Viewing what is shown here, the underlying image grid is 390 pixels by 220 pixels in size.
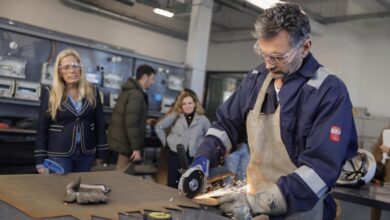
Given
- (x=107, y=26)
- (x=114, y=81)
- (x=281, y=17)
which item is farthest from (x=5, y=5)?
(x=281, y=17)

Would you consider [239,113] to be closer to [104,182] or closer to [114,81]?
[104,182]

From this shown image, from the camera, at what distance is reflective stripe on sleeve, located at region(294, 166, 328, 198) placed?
4.35 ft

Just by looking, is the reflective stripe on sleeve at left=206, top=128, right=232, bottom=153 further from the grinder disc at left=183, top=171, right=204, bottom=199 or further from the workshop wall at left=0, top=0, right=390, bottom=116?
the workshop wall at left=0, top=0, right=390, bottom=116

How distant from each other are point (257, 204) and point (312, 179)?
0.22 meters

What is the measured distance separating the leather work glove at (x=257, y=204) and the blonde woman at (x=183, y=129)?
2.74 metres

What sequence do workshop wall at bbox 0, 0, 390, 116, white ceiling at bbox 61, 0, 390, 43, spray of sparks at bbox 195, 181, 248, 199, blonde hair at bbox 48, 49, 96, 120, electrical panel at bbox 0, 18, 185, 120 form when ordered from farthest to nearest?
workshop wall at bbox 0, 0, 390, 116 → white ceiling at bbox 61, 0, 390, 43 → electrical panel at bbox 0, 18, 185, 120 → blonde hair at bbox 48, 49, 96, 120 → spray of sparks at bbox 195, 181, 248, 199

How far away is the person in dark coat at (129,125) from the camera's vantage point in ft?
13.5

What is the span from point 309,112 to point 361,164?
67.6 inches

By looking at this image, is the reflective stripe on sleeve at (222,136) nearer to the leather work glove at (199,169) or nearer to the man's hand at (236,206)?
the leather work glove at (199,169)

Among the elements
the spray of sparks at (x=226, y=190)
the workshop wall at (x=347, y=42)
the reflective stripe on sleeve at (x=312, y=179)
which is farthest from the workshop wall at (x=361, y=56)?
the reflective stripe on sleeve at (x=312, y=179)

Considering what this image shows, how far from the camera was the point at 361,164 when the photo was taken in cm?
288

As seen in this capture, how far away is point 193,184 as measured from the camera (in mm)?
1566

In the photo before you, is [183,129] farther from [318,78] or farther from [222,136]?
[318,78]

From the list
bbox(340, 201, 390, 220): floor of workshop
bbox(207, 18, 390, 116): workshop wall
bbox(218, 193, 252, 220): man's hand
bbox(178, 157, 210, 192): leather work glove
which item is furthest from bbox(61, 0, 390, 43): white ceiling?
bbox(218, 193, 252, 220): man's hand
